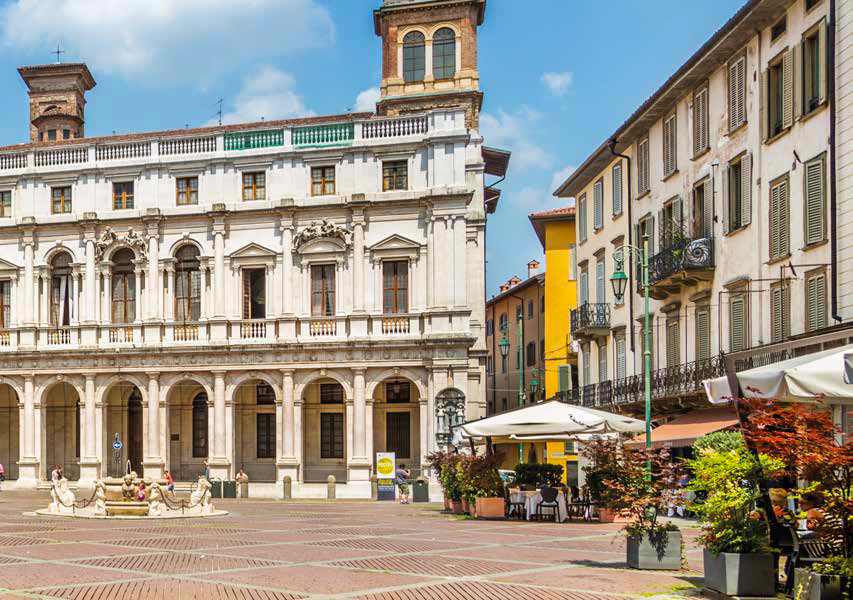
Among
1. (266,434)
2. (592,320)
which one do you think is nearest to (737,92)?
(592,320)

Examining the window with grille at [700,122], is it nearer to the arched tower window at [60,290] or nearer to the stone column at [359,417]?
the stone column at [359,417]

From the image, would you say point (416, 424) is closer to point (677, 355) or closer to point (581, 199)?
point (581, 199)

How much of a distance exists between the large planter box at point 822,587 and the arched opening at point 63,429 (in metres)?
43.5

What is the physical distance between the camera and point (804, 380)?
41.2 ft

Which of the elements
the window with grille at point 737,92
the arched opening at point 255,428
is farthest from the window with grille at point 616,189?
the arched opening at point 255,428

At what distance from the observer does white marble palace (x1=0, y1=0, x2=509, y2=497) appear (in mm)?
46062

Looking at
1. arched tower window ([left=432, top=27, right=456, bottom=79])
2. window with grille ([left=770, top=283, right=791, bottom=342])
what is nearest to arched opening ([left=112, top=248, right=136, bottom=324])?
arched tower window ([left=432, top=27, right=456, bottom=79])

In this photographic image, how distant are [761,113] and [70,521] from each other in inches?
809

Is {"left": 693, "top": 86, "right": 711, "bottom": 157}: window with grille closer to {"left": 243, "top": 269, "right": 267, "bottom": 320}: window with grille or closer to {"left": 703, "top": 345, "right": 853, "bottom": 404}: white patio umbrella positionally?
{"left": 703, "top": 345, "right": 853, "bottom": 404}: white patio umbrella

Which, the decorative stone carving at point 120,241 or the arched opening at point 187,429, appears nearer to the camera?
the decorative stone carving at point 120,241

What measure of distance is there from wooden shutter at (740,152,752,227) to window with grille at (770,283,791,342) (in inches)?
97.1

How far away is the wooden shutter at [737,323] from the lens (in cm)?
3045

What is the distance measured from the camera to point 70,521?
96.1 ft

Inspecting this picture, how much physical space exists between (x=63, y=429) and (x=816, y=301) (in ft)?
118
